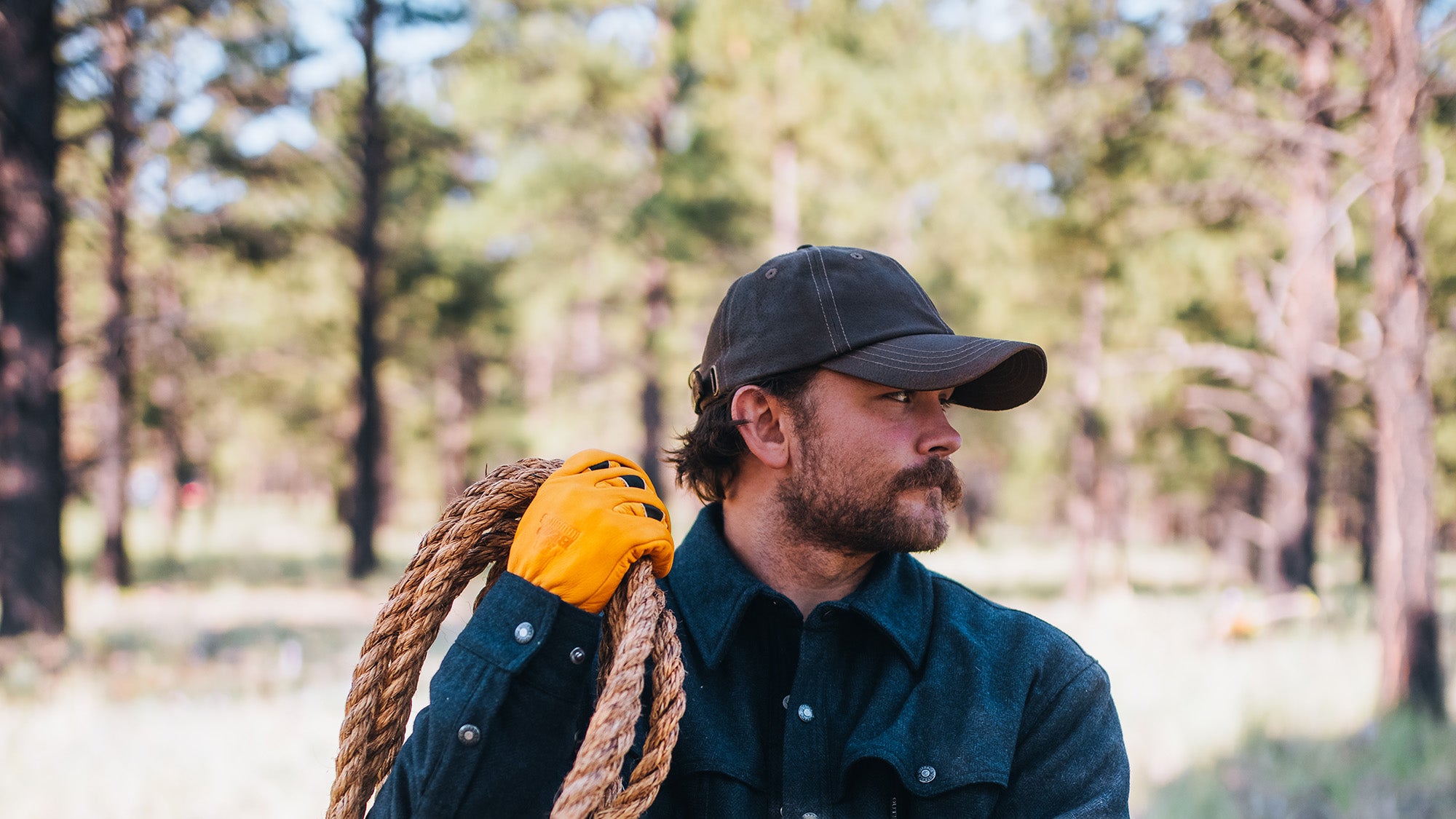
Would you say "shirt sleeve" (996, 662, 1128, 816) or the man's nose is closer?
"shirt sleeve" (996, 662, 1128, 816)

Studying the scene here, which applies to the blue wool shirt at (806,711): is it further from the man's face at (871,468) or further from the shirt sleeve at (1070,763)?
the man's face at (871,468)

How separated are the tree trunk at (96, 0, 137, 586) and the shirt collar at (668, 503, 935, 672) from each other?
1106 centimetres

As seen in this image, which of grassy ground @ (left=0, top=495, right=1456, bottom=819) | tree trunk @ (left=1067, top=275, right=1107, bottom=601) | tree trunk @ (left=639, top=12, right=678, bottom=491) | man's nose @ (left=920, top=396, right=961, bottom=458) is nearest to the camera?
man's nose @ (left=920, top=396, right=961, bottom=458)

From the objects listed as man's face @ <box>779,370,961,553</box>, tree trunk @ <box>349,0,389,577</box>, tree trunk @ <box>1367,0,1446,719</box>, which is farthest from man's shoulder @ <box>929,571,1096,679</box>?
tree trunk @ <box>349,0,389,577</box>

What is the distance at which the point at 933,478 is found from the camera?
213 centimetres

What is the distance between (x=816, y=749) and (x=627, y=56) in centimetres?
1657

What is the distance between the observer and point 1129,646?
1092 cm

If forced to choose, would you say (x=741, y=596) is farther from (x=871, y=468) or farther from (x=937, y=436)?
(x=937, y=436)

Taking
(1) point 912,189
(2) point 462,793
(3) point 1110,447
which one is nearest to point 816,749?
(2) point 462,793

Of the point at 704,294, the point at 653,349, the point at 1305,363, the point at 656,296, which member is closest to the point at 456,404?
the point at 704,294

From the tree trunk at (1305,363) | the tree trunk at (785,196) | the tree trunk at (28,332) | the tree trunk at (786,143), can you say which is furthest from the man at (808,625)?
the tree trunk at (785,196)

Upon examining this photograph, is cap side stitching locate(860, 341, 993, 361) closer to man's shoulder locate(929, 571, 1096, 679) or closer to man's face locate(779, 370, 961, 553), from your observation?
man's face locate(779, 370, 961, 553)

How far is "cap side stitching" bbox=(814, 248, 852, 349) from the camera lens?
212 centimetres

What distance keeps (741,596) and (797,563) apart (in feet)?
0.61
